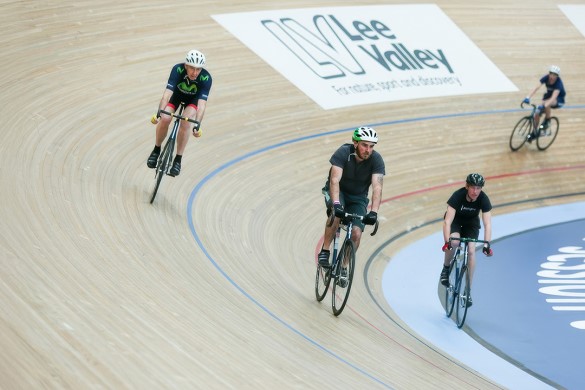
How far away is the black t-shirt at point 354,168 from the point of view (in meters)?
5.71

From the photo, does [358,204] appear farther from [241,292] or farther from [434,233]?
[434,233]

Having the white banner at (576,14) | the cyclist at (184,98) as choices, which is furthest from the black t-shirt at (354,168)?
the white banner at (576,14)

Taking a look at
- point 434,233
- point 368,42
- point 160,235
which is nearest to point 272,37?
point 368,42

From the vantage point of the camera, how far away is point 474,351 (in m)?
6.30

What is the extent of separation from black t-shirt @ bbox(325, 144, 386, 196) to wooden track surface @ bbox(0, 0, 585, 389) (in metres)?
0.86

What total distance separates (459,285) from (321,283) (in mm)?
1184

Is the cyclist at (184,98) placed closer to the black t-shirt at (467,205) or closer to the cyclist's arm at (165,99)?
the cyclist's arm at (165,99)

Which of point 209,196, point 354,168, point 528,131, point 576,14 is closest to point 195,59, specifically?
point 354,168

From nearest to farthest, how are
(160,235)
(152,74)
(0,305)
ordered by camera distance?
(0,305), (160,235), (152,74)

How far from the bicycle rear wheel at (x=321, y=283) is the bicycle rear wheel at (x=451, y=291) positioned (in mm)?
1171

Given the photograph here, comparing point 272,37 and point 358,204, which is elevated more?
point 272,37

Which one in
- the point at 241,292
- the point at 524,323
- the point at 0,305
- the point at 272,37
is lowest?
the point at 0,305

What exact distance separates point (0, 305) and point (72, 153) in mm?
3385

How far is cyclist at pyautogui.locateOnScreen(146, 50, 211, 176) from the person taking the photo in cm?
650
